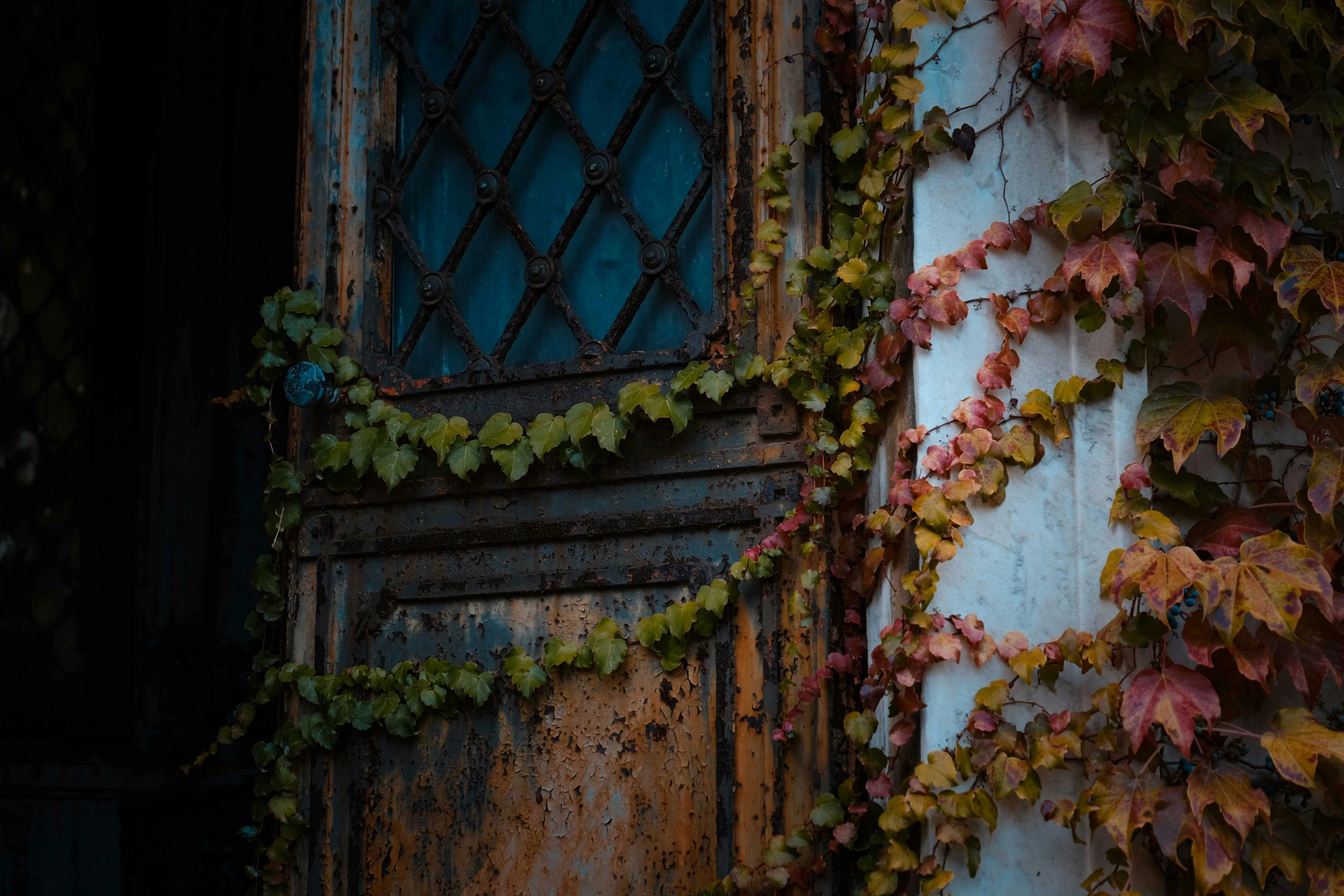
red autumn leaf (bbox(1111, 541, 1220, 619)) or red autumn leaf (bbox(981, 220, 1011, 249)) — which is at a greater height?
red autumn leaf (bbox(981, 220, 1011, 249))

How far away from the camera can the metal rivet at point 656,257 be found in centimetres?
253

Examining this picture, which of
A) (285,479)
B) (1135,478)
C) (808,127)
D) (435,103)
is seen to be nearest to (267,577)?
(285,479)

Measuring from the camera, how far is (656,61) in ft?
8.50

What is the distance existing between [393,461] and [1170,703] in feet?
5.25

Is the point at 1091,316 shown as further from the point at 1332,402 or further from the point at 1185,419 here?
the point at 1332,402

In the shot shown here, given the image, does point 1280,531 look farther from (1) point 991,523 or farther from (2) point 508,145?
(2) point 508,145

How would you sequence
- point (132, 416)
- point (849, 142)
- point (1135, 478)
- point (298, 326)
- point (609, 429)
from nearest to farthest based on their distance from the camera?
1. point (1135, 478)
2. point (849, 142)
3. point (609, 429)
4. point (298, 326)
5. point (132, 416)

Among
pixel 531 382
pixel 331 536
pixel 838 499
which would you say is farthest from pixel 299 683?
pixel 838 499

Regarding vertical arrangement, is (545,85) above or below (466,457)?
above

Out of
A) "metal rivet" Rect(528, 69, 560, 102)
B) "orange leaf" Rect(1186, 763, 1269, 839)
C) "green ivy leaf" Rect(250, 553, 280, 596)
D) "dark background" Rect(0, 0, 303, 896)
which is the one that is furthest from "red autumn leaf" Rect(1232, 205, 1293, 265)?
"dark background" Rect(0, 0, 303, 896)

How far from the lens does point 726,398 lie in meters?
2.42

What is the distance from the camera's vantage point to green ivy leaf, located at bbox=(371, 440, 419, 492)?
2.58 meters

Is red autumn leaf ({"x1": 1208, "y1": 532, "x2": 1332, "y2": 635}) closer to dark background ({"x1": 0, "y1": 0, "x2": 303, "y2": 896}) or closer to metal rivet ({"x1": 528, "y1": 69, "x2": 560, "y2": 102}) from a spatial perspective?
metal rivet ({"x1": 528, "y1": 69, "x2": 560, "y2": 102})

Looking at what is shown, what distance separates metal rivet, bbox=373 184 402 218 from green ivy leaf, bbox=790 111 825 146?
95 cm
